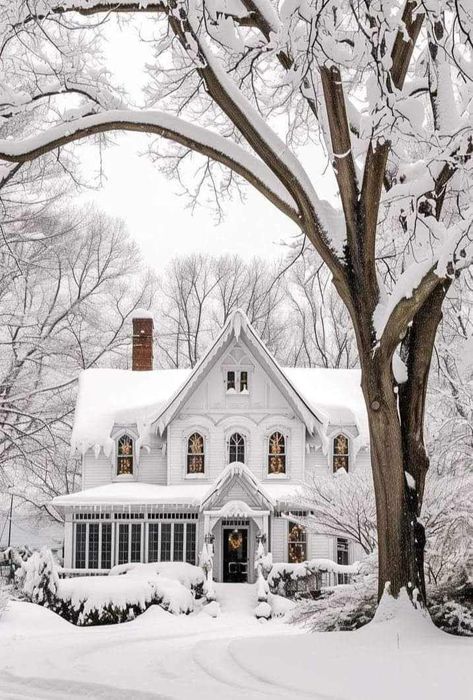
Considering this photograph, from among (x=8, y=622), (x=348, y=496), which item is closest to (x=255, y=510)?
(x=8, y=622)

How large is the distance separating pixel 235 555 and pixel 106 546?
410cm

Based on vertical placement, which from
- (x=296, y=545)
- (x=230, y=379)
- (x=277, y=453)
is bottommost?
(x=296, y=545)

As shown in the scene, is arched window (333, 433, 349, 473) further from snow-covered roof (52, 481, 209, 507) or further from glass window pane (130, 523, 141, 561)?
glass window pane (130, 523, 141, 561)

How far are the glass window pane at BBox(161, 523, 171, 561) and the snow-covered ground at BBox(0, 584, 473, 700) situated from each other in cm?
1789

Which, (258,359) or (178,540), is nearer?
(178,540)

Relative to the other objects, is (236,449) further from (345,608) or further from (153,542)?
(345,608)

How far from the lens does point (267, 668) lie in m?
7.44

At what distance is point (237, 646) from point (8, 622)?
37.5 feet

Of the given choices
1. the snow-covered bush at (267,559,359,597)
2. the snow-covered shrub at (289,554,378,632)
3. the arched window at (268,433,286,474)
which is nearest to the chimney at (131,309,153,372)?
the arched window at (268,433,286,474)

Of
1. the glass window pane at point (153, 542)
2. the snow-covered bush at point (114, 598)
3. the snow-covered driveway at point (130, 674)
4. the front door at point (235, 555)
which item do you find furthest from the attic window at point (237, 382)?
the snow-covered driveway at point (130, 674)

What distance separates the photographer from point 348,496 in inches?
571

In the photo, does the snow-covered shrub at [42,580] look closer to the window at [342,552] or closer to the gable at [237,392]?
the gable at [237,392]

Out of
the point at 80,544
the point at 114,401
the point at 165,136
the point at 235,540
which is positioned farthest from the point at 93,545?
the point at 165,136

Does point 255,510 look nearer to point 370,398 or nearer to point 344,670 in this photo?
point 370,398
